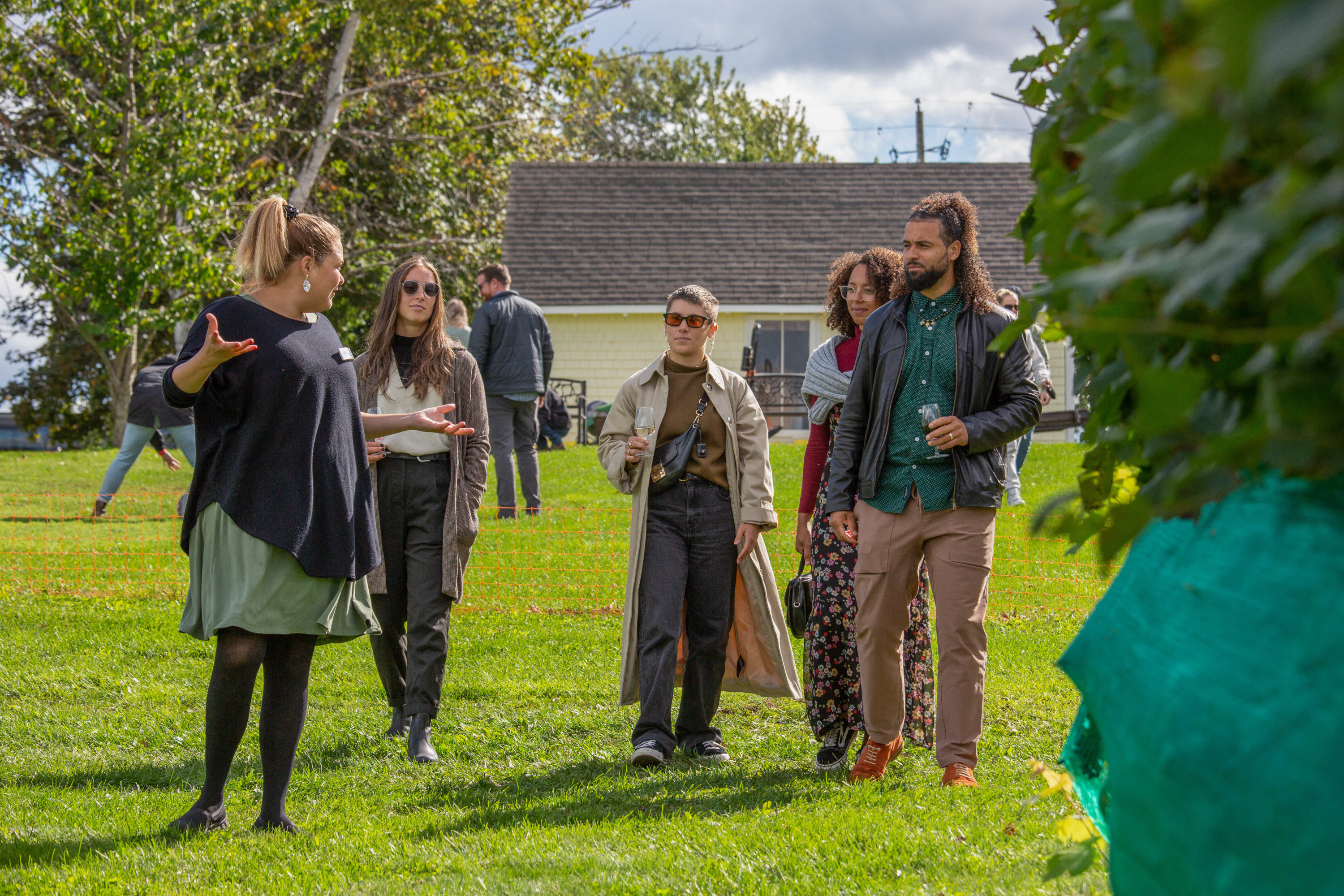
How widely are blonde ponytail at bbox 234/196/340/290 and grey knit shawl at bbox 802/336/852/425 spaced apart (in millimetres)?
2128

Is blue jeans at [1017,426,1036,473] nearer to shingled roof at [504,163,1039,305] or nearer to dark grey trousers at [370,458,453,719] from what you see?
dark grey trousers at [370,458,453,719]

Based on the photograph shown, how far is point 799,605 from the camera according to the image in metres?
4.98

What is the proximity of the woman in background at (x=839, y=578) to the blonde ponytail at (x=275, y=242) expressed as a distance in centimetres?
213

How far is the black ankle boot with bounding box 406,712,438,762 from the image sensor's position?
4.86 m

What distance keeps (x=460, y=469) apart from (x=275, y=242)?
58.4 inches

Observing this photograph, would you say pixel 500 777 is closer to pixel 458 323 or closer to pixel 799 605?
pixel 799 605

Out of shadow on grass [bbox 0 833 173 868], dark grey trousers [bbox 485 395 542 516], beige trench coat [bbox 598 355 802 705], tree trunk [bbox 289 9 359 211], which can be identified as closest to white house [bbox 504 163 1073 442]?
tree trunk [bbox 289 9 359 211]

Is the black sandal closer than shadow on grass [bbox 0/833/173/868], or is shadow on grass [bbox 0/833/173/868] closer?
shadow on grass [bbox 0/833/173/868]

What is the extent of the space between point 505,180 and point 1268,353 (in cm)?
2438

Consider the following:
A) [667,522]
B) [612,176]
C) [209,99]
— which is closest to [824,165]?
[612,176]

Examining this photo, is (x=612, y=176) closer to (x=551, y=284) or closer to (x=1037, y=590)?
(x=551, y=284)

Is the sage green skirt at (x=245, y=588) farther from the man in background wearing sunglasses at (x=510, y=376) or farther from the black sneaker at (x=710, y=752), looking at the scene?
the man in background wearing sunglasses at (x=510, y=376)

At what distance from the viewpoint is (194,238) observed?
17.4 metres

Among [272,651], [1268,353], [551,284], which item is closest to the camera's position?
[1268,353]
